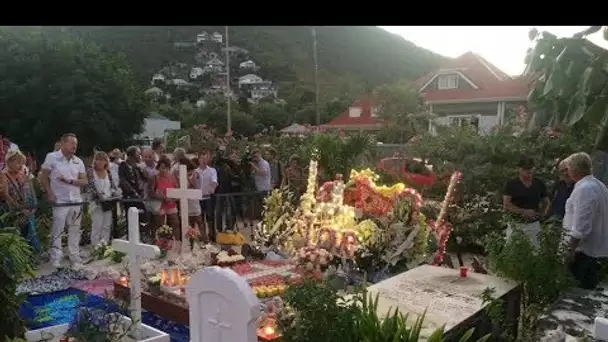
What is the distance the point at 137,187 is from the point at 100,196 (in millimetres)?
949

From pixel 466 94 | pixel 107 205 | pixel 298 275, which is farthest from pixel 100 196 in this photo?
pixel 466 94

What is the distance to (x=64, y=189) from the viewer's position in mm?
7574

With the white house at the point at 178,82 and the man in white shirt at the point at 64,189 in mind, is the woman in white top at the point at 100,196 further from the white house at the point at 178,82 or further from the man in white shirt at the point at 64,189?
the white house at the point at 178,82

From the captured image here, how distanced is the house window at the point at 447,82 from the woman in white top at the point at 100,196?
75.7ft

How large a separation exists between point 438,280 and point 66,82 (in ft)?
68.9

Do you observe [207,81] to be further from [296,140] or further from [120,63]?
[296,140]

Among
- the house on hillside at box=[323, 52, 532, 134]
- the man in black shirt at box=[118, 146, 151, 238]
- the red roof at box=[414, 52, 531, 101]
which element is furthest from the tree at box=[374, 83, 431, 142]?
the man in black shirt at box=[118, 146, 151, 238]

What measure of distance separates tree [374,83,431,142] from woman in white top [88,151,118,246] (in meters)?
17.2

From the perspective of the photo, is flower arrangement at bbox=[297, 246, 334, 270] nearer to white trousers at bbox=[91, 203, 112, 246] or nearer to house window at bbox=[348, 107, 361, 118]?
white trousers at bbox=[91, 203, 112, 246]

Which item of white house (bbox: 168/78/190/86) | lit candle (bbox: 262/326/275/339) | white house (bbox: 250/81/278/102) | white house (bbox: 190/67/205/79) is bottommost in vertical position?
lit candle (bbox: 262/326/275/339)

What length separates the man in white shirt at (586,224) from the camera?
470 cm

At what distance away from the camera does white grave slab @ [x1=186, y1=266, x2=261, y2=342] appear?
3.62 meters

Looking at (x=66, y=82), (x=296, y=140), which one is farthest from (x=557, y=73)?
(x=66, y=82)

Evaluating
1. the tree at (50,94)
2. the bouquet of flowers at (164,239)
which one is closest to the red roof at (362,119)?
the tree at (50,94)
